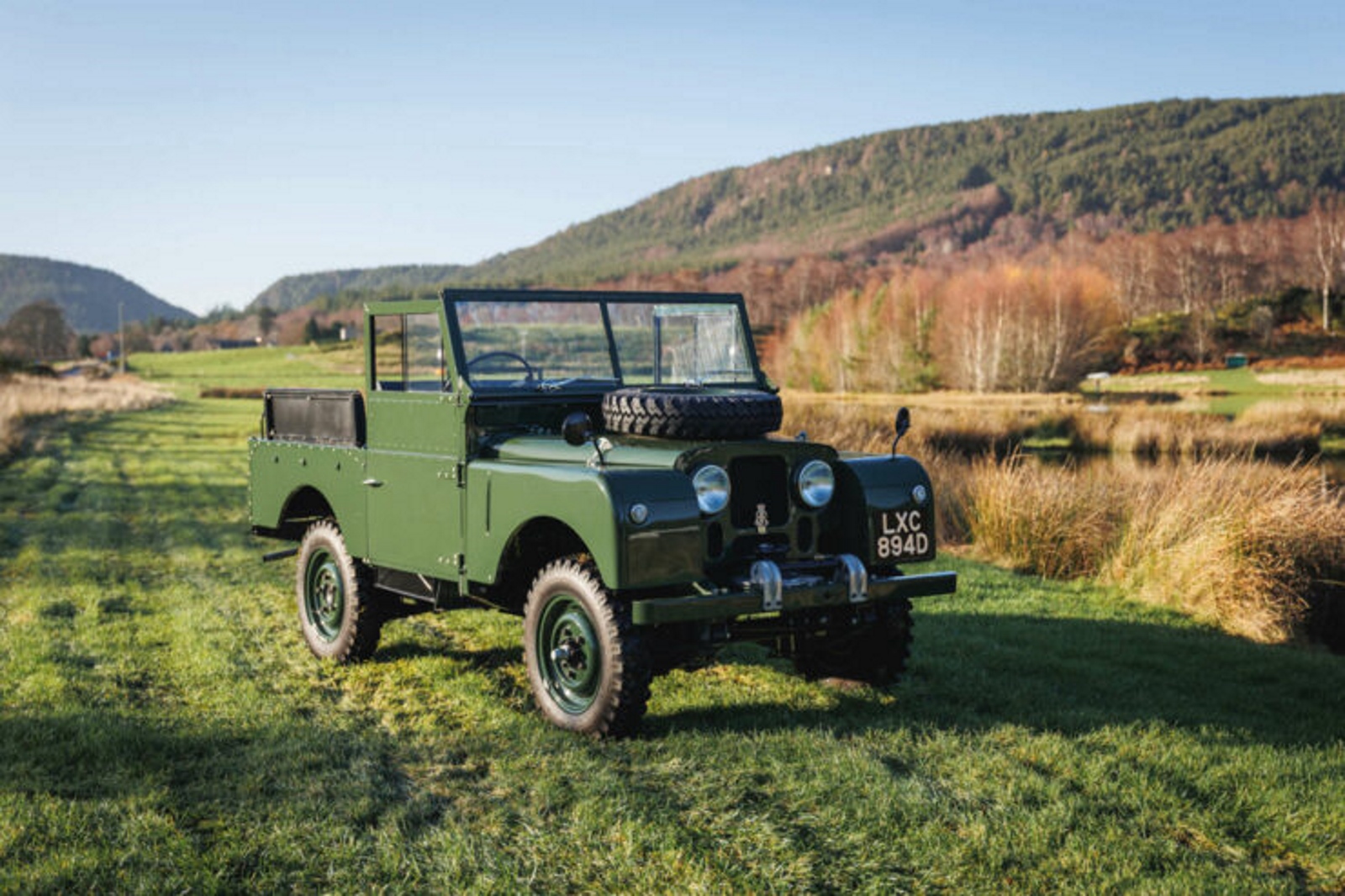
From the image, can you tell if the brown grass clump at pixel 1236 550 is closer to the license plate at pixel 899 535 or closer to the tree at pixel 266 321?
the license plate at pixel 899 535

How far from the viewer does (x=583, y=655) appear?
6.09 meters

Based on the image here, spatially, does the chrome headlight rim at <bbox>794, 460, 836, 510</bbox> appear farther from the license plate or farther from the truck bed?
the truck bed

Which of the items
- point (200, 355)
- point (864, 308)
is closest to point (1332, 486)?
point (864, 308)

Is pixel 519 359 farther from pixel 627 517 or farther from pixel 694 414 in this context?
pixel 627 517

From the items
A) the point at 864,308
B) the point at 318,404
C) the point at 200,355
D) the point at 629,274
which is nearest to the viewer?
the point at 318,404

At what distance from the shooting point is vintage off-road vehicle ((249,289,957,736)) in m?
5.70

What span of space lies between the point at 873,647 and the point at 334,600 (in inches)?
145

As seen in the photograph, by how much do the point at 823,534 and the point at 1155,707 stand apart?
88.2 inches

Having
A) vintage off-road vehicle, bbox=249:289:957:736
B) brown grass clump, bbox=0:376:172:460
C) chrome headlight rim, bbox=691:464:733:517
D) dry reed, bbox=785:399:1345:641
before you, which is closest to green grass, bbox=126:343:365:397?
brown grass clump, bbox=0:376:172:460

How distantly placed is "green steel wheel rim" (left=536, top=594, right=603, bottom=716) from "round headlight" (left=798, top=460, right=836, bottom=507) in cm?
134

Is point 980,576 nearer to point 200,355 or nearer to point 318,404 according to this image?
point 318,404

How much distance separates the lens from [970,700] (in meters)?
6.83

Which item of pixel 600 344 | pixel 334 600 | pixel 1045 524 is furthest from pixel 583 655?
pixel 1045 524

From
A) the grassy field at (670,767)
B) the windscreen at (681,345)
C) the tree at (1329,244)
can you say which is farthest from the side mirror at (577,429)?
the tree at (1329,244)
